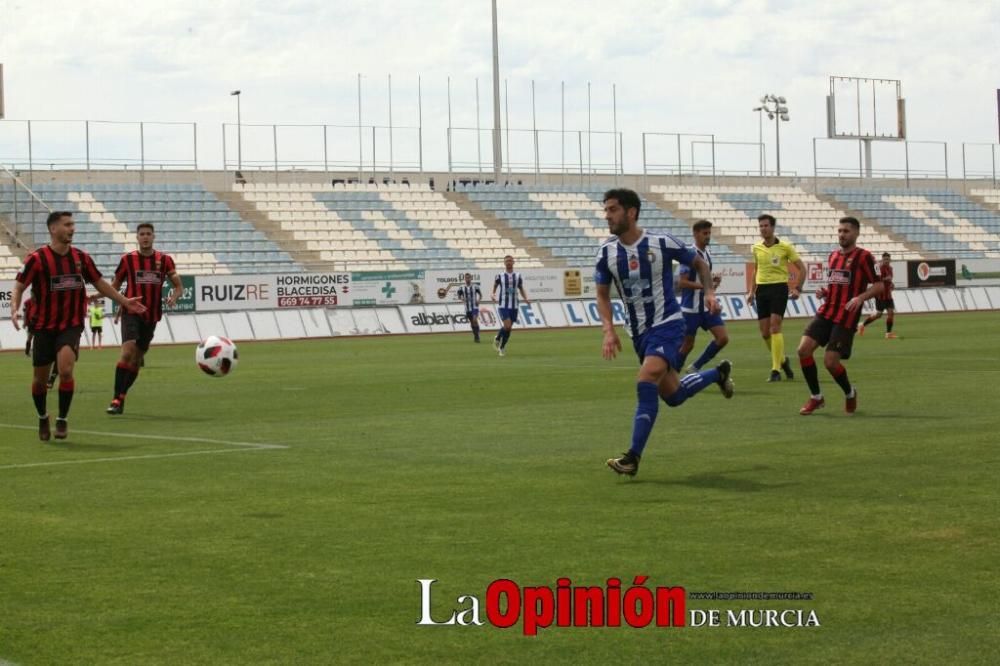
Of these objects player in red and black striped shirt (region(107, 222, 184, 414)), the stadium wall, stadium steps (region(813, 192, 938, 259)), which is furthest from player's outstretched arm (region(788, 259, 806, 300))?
stadium steps (region(813, 192, 938, 259))

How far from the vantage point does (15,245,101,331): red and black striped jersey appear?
14.5 meters

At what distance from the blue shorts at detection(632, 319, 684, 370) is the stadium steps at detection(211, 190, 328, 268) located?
4042 centimetres

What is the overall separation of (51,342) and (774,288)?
414 inches

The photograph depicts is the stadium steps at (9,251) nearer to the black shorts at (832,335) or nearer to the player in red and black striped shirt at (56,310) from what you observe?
the player in red and black striped shirt at (56,310)

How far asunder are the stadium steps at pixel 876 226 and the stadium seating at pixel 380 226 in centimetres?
2053

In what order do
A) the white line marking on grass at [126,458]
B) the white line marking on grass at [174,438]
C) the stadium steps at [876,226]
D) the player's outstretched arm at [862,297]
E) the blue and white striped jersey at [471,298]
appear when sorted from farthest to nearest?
the stadium steps at [876,226] < the blue and white striped jersey at [471,298] < the player's outstretched arm at [862,297] < the white line marking on grass at [174,438] < the white line marking on grass at [126,458]

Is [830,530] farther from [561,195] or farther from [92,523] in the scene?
[561,195]

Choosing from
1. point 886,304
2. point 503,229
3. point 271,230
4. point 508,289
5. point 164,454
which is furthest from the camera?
point 503,229

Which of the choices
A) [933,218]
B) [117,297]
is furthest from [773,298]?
[933,218]

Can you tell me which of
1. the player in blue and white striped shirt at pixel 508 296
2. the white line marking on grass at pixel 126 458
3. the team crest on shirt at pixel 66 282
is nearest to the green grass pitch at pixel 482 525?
the white line marking on grass at pixel 126 458

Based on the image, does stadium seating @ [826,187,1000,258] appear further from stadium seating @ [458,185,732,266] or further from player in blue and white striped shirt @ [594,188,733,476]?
player in blue and white striped shirt @ [594,188,733,476]

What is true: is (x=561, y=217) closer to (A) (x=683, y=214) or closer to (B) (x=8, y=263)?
(A) (x=683, y=214)

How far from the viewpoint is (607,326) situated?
1160cm

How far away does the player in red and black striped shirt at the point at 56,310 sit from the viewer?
1451 cm
